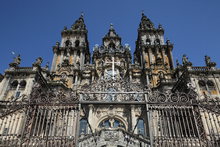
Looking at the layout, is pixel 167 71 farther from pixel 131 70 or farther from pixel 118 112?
pixel 118 112

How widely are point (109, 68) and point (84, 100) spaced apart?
17.8 m

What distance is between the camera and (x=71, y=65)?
30.1m

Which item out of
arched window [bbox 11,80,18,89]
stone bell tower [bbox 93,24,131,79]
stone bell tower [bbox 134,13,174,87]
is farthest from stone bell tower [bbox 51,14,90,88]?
stone bell tower [bbox 134,13,174,87]

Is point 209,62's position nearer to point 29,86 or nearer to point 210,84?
point 210,84

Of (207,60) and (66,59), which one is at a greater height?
(66,59)

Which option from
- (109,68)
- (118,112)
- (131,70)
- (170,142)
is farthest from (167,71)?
(170,142)

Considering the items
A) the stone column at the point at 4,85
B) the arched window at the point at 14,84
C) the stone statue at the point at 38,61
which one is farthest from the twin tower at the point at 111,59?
the stone column at the point at 4,85

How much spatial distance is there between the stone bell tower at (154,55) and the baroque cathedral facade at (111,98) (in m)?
0.15

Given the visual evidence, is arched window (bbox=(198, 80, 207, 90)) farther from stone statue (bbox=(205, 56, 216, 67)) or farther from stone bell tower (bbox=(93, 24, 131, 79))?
stone bell tower (bbox=(93, 24, 131, 79))

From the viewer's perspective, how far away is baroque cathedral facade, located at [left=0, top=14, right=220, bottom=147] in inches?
421

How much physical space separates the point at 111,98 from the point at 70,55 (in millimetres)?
21488

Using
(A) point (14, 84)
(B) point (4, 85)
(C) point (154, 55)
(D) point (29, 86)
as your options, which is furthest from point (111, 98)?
(C) point (154, 55)

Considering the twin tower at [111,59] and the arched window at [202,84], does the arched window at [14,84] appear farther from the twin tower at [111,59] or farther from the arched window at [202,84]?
the arched window at [202,84]

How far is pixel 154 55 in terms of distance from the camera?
31.8 m
